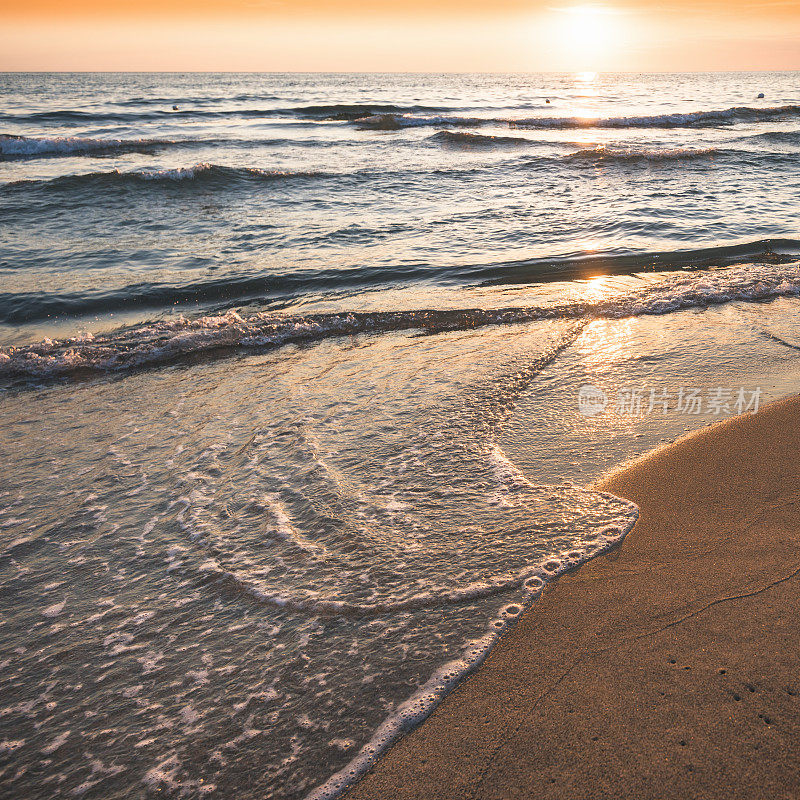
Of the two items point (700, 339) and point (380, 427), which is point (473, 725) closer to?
point (380, 427)

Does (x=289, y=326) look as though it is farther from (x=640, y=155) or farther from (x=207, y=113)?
(x=207, y=113)

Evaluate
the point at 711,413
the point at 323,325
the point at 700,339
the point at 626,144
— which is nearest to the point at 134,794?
the point at 711,413

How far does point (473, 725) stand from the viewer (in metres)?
2.11

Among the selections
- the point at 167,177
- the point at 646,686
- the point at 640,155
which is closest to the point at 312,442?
the point at 646,686

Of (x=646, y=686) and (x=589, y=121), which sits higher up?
(x=589, y=121)

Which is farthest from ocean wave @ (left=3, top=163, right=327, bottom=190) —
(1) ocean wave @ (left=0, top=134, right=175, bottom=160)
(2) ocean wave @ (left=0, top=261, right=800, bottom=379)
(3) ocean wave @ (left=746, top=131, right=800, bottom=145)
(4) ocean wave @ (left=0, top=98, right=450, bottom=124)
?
(4) ocean wave @ (left=0, top=98, right=450, bottom=124)

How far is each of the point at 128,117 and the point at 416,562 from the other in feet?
120

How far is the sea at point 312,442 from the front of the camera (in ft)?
7.51

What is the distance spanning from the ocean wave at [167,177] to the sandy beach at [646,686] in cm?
1506

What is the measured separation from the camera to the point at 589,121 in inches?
1168

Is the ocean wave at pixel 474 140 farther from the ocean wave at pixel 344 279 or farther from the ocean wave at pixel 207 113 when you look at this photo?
the ocean wave at pixel 344 279

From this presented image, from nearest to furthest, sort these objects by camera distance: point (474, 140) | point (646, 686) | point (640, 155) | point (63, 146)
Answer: point (646, 686) → point (640, 155) → point (63, 146) → point (474, 140)

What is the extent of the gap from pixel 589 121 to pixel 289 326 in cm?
2882

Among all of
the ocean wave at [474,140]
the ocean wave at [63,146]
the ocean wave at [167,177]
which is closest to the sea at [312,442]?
the ocean wave at [167,177]
